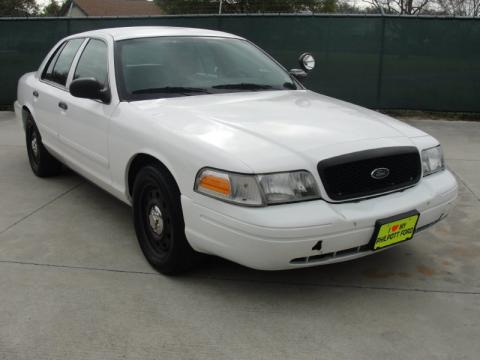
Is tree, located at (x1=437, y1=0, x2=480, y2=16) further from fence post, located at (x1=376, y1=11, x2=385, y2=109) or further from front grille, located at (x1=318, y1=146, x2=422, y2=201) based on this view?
front grille, located at (x1=318, y1=146, x2=422, y2=201)

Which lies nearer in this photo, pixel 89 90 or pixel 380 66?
pixel 89 90

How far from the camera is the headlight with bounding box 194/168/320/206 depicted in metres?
2.85

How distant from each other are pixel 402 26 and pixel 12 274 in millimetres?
8232

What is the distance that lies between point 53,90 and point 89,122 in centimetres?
112

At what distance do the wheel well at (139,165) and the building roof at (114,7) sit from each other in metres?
43.3

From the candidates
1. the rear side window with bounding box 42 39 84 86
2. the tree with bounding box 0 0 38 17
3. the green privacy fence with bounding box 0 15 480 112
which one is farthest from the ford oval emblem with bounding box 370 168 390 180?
the tree with bounding box 0 0 38 17

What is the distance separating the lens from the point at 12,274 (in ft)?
11.6

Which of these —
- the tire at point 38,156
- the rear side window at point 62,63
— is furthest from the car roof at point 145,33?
the tire at point 38,156

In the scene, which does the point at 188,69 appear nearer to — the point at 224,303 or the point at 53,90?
the point at 53,90

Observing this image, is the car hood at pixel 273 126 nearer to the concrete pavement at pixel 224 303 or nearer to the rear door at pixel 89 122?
the rear door at pixel 89 122

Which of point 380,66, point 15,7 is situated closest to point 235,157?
point 380,66

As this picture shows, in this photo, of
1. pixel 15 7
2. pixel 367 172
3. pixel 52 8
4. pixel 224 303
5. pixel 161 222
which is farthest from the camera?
pixel 52 8

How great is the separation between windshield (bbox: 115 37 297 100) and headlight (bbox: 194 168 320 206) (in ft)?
4.03

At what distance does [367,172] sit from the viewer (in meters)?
3.09
